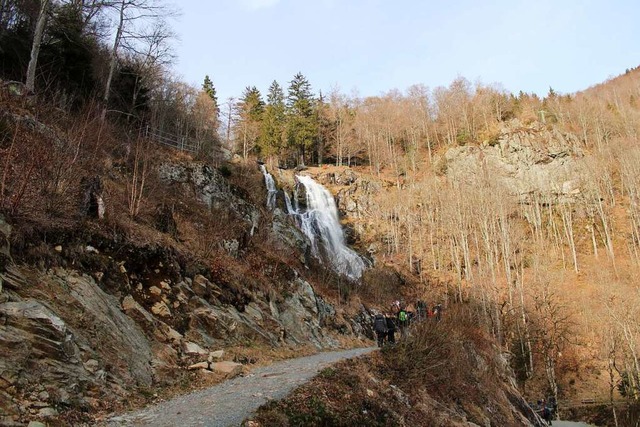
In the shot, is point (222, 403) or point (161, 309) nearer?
point (222, 403)

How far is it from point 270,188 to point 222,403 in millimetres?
28325

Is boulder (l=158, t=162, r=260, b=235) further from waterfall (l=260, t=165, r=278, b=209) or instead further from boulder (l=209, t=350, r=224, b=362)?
boulder (l=209, t=350, r=224, b=362)

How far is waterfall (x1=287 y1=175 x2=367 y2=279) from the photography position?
30.1 metres

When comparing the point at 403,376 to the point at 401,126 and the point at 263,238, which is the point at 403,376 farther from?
the point at 401,126

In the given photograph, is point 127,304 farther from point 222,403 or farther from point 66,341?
point 222,403

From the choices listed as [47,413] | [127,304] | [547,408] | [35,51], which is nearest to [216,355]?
[127,304]

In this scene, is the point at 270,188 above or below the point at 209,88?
below

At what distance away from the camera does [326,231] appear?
34.2m

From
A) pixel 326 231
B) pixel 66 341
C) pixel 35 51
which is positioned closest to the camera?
pixel 66 341

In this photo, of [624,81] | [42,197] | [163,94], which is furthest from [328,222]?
[624,81]

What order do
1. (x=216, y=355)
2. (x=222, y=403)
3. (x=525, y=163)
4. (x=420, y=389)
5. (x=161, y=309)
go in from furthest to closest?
Result: (x=525, y=163) → (x=420, y=389) → (x=161, y=309) → (x=216, y=355) → (x=222, y=403)

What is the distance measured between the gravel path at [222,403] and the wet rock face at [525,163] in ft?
144

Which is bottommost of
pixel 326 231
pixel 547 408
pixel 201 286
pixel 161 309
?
pixel 547 408

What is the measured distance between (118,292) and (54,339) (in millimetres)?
2930
